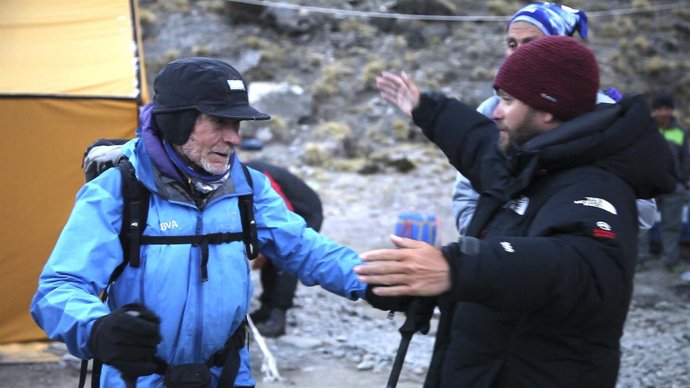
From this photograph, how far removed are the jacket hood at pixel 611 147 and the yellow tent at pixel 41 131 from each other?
434 cm

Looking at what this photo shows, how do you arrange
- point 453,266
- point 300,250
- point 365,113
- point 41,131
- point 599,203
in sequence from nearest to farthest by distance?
point 453,266 → point 599,203 → point 300,250 → point 41,131 → point 365,113

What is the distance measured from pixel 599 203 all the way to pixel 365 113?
17629 mm

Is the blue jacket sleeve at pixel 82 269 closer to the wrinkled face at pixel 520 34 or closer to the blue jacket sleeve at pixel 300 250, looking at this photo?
the blue jacket sleeve at pixel 300 250

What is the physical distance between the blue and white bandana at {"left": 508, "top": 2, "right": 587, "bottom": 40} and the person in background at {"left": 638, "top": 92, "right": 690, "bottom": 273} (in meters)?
6.44

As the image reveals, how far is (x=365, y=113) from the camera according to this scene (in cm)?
1981

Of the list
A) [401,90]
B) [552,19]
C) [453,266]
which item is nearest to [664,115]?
[552,19]

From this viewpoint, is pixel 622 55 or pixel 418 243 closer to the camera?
pixel 418 243

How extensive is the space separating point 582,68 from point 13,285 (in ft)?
16.4

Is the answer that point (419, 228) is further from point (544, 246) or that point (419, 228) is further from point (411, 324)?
point (544, 246)

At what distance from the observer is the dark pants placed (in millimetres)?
6809

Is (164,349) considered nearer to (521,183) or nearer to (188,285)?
(188,285)

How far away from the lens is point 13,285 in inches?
245

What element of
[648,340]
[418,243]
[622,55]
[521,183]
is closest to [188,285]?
[418,243]

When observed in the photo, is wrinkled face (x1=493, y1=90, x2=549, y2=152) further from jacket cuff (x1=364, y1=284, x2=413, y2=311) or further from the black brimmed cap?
the black brimmed cap
